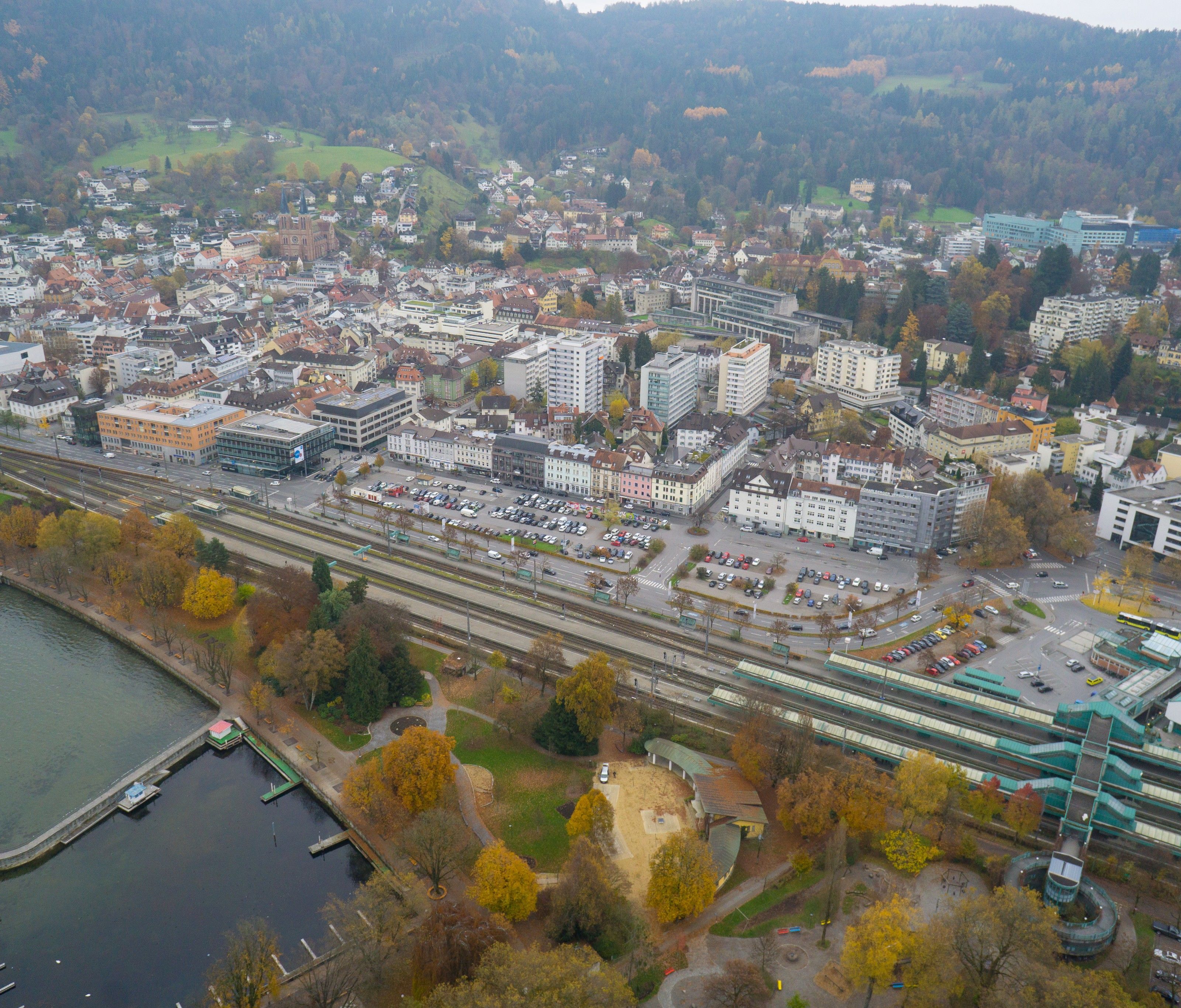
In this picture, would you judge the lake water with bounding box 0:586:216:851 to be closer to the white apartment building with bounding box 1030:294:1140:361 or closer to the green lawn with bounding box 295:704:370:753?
the green lawn with bounding box 295:704:370:753

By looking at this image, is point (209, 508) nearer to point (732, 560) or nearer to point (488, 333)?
point (732, 560)

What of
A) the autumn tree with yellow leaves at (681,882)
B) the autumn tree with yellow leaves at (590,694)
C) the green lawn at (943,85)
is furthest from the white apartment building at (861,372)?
the green lawn at (943,85)

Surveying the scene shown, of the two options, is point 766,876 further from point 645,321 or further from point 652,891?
point 645,321

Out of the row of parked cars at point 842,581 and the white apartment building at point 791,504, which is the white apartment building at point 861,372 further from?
the row of parked cars at point 842,581

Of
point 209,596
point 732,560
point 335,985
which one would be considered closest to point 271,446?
point 209,596

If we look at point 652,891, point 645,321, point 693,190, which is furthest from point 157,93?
point 652,891

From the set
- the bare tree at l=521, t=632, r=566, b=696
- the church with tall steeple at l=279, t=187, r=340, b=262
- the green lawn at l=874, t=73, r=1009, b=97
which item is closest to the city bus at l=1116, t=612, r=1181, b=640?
the bare tree at l=521, t=632, r=566, b=696
